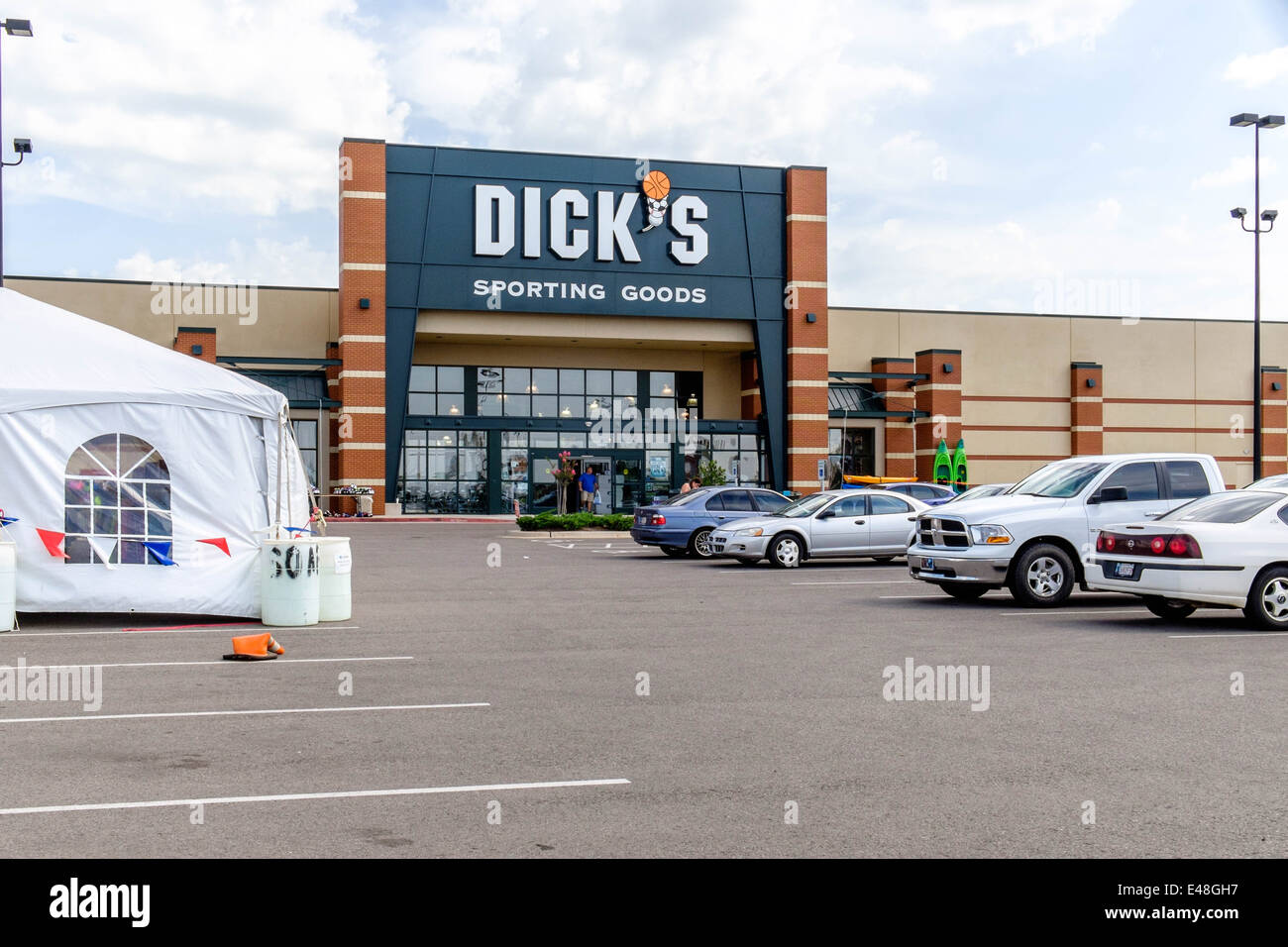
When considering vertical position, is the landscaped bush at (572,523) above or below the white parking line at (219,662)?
above

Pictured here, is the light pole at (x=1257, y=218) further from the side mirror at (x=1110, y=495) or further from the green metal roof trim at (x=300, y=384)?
Result: the green metal roof trim at (x=300, y=384)

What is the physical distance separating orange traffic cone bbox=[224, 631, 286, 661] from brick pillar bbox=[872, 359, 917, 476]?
44258mm

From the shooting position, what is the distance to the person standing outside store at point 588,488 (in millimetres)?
47463

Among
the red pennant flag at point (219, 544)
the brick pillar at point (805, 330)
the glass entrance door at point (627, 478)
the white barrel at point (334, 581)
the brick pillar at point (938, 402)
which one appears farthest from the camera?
the brick pillar at point (938, 402)

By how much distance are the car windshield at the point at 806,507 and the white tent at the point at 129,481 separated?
422 inches

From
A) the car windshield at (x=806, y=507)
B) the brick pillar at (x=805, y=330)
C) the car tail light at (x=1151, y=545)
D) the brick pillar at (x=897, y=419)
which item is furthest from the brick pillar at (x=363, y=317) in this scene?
the car tail light at (x=1151, y=545)

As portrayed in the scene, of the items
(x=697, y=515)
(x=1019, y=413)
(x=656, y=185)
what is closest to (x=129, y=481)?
(x=697, y=515)

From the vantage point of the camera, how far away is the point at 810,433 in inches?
1984

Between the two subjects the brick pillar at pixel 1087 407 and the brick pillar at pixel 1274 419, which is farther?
the brick pillar at pixel 1274 419

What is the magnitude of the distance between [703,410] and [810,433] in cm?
530

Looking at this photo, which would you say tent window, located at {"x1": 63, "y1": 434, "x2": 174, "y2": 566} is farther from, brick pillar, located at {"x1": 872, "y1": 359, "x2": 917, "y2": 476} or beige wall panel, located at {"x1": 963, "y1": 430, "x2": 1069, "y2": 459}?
beige wall panel, located at {"x1": 963, "y1": 430, "x2": 1069, "y2": 459}

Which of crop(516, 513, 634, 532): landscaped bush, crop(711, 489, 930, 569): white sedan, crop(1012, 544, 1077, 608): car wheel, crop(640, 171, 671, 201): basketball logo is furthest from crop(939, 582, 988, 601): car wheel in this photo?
crop(640, 171, 671, 201): basketball logo

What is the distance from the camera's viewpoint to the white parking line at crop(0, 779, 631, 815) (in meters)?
6.02
